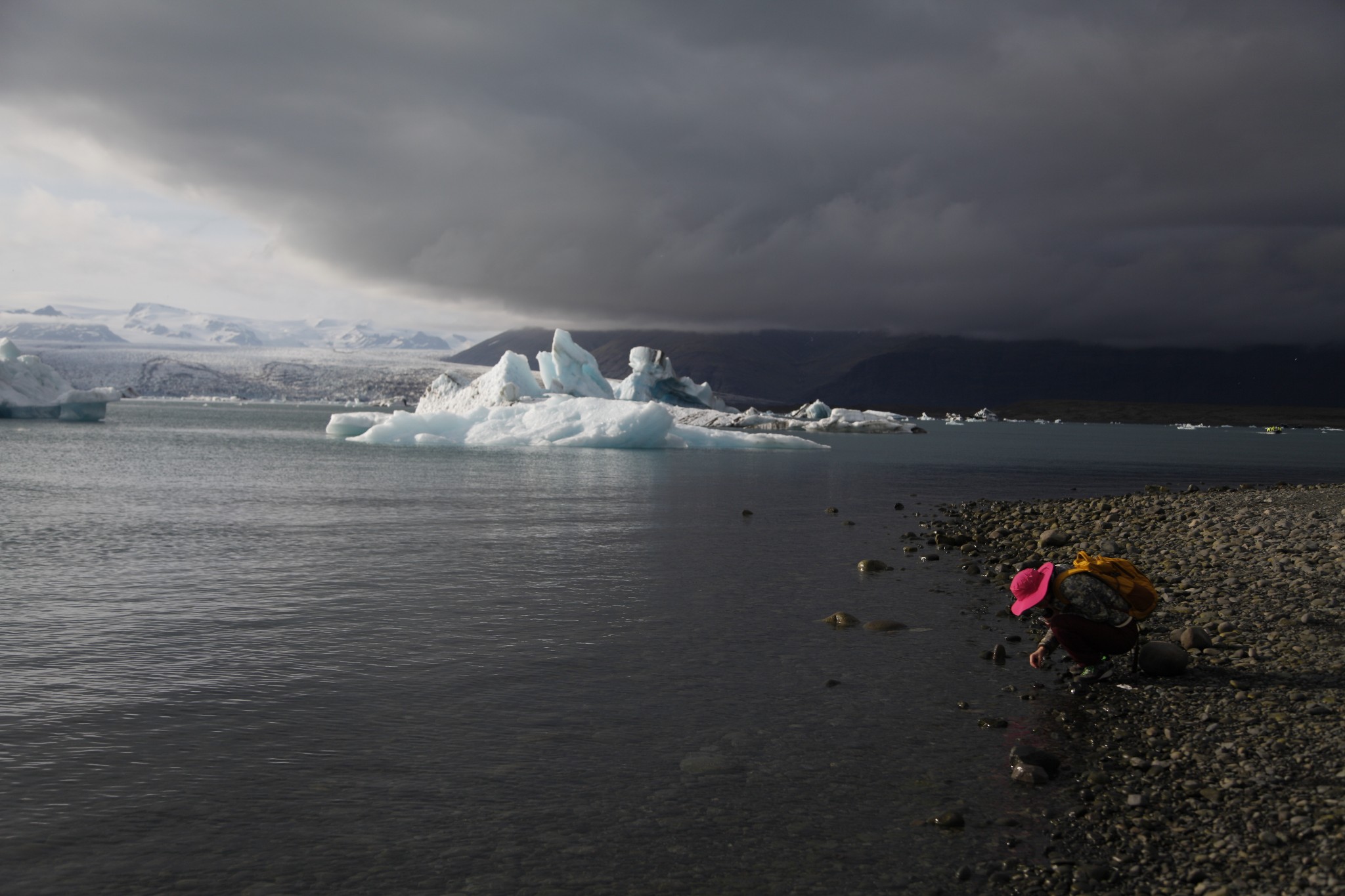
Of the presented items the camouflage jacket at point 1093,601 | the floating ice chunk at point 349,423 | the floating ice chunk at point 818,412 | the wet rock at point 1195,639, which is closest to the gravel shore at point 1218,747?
the wet rock at point 1195,639

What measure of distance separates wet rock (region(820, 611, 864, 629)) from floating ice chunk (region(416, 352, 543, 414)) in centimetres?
5108

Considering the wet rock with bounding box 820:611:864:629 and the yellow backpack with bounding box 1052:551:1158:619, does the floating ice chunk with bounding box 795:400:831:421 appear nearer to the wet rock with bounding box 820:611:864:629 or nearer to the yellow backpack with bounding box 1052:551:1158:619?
the wet rock with bounding box 820:611:864:629

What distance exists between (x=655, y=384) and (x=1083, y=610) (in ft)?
292

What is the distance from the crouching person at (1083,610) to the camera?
9.02 m

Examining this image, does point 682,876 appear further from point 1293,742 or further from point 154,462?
point 154,462

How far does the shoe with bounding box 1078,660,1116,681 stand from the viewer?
942 centimetres

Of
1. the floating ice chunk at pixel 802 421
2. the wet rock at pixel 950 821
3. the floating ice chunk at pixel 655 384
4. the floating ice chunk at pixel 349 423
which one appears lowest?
the wet rock at pixel 950 821

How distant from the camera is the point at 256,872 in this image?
219 inches

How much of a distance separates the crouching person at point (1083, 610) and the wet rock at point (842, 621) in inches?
124

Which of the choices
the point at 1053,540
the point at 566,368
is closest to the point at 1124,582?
the point at 1053,540

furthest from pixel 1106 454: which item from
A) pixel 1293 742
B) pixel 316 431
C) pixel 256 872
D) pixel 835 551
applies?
pixel 256 872

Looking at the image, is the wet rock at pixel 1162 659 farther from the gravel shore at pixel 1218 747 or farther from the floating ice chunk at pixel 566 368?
the floating ice chunk at pixel 566 368

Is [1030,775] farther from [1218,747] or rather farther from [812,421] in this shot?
[812,421]

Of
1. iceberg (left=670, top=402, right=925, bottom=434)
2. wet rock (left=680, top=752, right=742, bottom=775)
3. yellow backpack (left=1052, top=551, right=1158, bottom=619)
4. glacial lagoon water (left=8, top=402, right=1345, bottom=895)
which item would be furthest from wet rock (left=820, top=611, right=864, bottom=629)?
iceberg (left=670, top=402, right=925, bottom=434)
